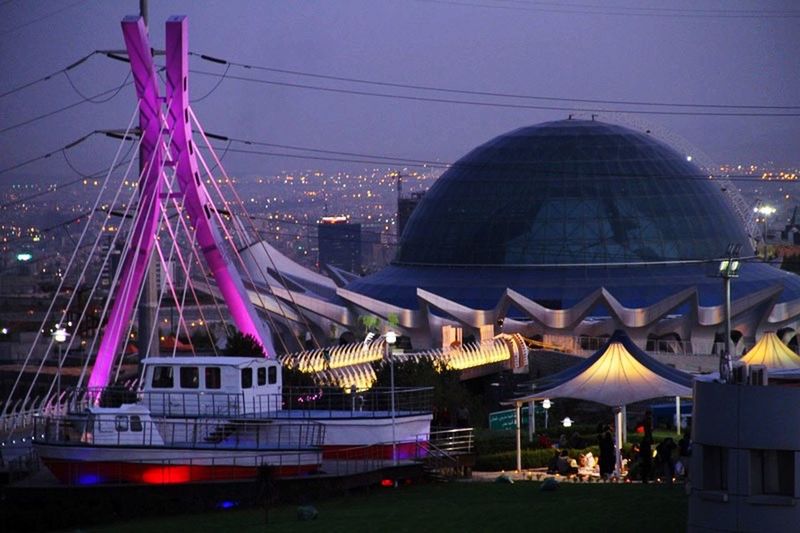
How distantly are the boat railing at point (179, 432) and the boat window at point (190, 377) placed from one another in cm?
140

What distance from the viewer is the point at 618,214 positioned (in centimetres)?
8856

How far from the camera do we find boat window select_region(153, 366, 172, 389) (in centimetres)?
3638

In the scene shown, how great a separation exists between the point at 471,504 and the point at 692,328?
51600mm

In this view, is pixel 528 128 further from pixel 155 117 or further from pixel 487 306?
pixel 155 117

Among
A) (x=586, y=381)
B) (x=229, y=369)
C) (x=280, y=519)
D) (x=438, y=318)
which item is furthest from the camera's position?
(x=438, y=318)

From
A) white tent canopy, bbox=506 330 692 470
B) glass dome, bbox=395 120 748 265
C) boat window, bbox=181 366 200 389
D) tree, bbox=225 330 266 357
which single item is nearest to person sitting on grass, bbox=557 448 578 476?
white tent canopy, bbox=506 330 692 470

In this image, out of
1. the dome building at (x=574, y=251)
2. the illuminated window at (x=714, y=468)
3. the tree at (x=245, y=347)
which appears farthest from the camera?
the dome building at (x=574, y=251)

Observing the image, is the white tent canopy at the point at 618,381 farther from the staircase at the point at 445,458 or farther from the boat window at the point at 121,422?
the boat window at the point at 121,422

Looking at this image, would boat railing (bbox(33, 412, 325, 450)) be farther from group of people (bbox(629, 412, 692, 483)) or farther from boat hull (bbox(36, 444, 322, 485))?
group of people (bbox(629, 412, 692, 483))

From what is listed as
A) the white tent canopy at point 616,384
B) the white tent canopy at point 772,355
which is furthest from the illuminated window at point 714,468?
the white tent canopy at point 772,355

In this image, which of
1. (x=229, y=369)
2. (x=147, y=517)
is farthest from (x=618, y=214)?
(x=147, y=517)

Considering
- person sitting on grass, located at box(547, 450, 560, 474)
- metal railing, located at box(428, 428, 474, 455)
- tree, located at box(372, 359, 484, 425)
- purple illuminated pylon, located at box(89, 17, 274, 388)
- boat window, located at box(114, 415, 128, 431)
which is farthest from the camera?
tree, located at box(372, 359, 484, 425)

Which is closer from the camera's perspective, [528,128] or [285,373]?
[285,373]

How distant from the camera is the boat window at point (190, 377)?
119ft
